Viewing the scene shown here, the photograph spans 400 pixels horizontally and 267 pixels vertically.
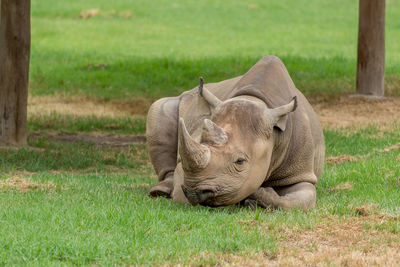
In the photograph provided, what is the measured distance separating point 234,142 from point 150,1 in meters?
31.8

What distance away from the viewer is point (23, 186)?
27.9 feet

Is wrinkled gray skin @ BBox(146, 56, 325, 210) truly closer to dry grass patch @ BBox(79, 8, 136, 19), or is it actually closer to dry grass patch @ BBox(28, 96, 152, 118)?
dry grass patch @ BBox(28, 96, 152, 118)

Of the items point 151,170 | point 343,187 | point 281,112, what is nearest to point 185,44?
point 151,170

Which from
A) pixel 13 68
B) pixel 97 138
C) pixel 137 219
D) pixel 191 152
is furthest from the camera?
pixel 97 138

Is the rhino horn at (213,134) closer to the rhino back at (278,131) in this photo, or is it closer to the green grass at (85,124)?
the rhino back at (278,131)

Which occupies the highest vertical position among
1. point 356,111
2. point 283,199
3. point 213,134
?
point 213,134

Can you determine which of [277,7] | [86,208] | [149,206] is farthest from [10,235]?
[277,7]

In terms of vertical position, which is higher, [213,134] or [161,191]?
[213,134]

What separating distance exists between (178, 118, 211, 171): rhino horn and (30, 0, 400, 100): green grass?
395 inches

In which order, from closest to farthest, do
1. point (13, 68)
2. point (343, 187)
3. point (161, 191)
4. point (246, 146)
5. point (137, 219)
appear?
point (137, 219) < point (246, 146) < point (161, 191) < point (343, 187) < point (13, 68)

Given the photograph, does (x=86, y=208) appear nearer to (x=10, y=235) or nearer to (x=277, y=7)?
(x=10, y=235)

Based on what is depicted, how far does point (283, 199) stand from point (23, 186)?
114 inches

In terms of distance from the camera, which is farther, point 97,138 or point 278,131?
point 97,138

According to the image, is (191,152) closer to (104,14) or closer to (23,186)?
(23,186)
